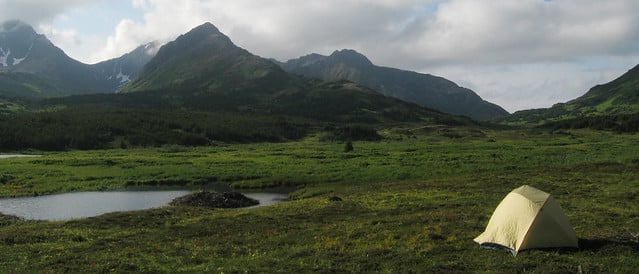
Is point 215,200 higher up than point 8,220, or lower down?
higher up

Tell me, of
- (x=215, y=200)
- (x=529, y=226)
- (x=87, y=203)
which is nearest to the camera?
(x=529, y=226)

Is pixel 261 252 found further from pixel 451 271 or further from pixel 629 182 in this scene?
pixel 629 182

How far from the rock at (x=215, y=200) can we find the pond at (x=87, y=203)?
2.48 metres

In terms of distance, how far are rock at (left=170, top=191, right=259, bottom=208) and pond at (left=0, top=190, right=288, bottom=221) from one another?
97.5 inches

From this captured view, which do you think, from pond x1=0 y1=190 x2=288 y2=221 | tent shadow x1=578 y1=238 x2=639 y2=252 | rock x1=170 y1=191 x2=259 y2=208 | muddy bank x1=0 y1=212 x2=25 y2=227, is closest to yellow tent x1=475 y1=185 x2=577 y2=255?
tent shadow x1=578 y1=238 x2=639 y2=252

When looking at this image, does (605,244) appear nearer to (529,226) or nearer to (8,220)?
(529,226)

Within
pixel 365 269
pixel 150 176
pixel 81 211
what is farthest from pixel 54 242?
pixel 150 176

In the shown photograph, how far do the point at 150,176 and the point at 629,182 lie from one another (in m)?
72.5

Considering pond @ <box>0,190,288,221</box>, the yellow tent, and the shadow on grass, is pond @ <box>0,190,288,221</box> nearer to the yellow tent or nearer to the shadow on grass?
the yellow tent

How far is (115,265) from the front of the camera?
25953 millimetres

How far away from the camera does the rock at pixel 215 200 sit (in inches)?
2264

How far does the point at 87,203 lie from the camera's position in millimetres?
63438

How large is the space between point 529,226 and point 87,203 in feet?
180

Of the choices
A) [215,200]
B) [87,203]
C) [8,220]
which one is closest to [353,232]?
[215,200]
